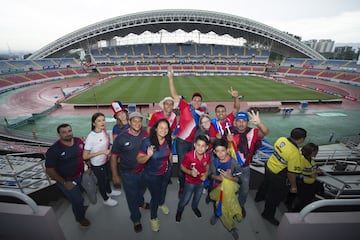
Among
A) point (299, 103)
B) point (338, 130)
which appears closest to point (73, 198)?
point (338, 130)

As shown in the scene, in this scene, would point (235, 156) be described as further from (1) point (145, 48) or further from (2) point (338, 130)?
(1) point (145, 48)

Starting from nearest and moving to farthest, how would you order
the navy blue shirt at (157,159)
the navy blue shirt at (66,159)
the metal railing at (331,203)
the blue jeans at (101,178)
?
the metal railing at (331,203) → the navy blue shirt at (66,159) → the navy blue shirt at (157,159) → the blue jeans at (101,178)

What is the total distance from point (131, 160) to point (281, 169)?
2516mm

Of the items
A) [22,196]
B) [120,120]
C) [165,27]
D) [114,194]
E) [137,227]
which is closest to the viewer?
[22,196]

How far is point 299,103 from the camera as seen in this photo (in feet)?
64.8

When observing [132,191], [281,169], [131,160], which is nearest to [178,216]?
[132,191]

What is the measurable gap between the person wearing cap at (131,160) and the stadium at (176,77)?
71 centimetres

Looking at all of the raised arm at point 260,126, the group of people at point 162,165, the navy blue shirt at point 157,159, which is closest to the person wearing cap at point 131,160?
the group of people at point 162,165

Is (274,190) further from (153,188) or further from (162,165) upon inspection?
(153,188)

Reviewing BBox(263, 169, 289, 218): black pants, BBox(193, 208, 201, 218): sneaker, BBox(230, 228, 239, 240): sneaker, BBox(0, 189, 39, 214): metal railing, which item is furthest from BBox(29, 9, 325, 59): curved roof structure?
BBox(0, 189, 39, 214): metal railing

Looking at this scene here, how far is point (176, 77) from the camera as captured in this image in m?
37.0

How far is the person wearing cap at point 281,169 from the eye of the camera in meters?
2.80

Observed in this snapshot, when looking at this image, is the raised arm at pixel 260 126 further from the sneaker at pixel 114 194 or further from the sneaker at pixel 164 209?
the sneaker at pixel 114 194

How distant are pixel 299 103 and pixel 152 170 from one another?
22.3 meters
